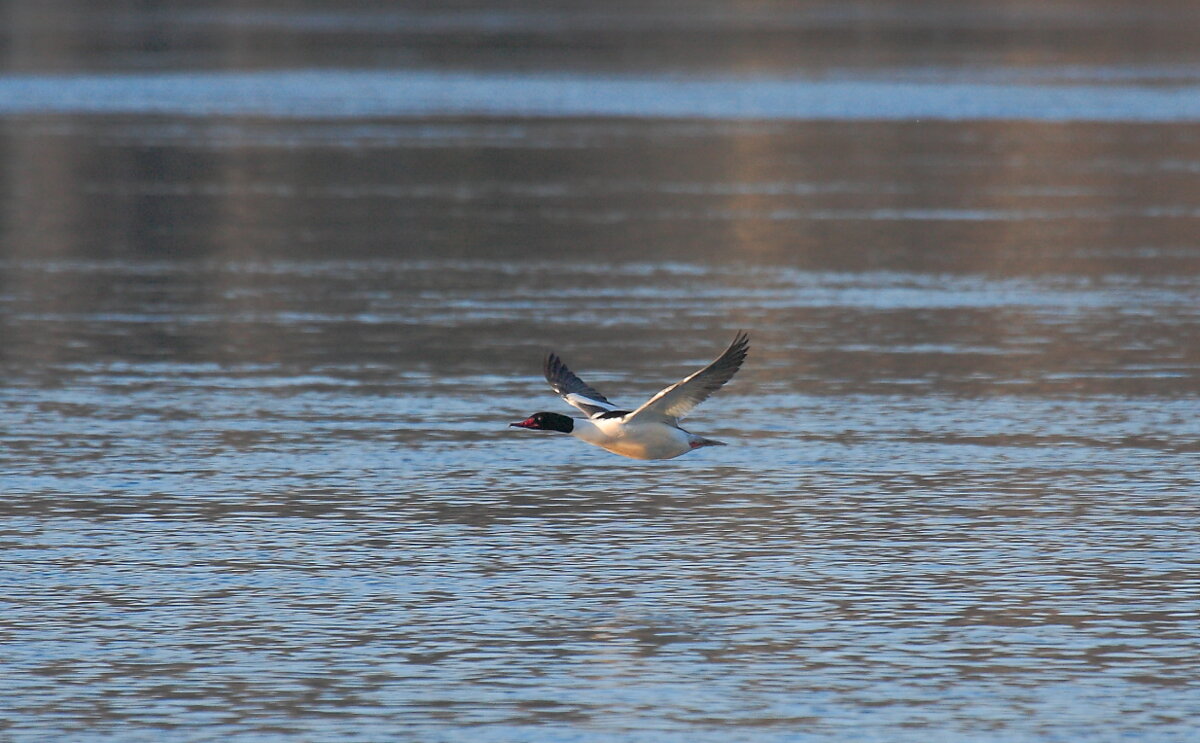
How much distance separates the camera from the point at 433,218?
36156 mm

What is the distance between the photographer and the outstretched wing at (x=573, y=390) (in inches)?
608

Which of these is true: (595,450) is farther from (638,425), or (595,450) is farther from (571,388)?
(638,425)

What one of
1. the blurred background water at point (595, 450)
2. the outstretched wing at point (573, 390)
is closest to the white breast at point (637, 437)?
the outstretched wing at point (573, 390)

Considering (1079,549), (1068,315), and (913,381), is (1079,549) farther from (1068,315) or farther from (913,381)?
(1068,315)

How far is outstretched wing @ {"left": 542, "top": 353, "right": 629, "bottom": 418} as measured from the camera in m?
15.5

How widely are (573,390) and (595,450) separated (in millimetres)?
3373

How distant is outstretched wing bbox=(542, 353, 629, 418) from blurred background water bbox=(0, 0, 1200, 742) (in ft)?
2.75

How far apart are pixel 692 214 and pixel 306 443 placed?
62.6 feet

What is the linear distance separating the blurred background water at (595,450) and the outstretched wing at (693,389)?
914mm

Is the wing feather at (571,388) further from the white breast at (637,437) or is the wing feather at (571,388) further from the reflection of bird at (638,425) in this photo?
the white breast at (637,437)

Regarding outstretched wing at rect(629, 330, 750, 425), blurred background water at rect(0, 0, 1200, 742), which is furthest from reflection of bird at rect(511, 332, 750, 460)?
blurred background water at rect(0, 0, 1200, 742)

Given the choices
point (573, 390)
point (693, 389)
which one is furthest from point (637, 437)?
point (573, 390)

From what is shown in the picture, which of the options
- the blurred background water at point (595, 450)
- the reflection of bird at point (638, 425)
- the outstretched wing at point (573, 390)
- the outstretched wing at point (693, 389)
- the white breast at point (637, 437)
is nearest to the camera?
the blurred background water at point (595, 450)

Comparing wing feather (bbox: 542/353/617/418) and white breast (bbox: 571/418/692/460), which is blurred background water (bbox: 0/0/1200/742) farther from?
wing feather (bbox: 542/353/617/418)
